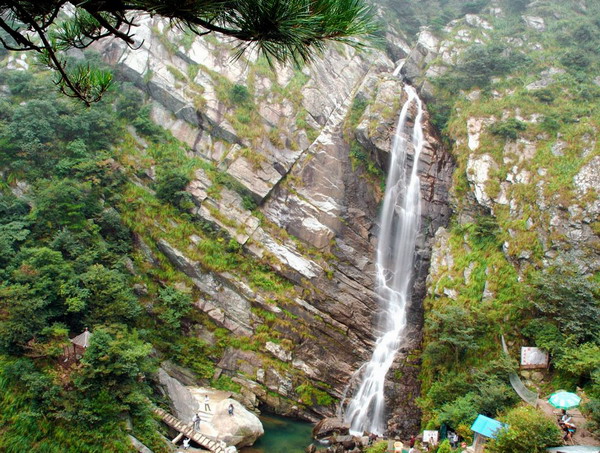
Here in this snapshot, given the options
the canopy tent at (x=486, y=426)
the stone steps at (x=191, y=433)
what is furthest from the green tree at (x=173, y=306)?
the canopy tent at (x=486, y=426)

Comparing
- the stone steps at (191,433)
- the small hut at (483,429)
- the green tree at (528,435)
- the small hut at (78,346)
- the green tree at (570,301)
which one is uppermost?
the green tree at (570,301)

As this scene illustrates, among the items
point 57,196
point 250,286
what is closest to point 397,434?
point 250,286

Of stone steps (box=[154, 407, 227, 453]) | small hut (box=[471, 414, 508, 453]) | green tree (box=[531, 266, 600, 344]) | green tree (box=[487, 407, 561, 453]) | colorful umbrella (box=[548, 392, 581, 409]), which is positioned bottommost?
stone steps (box=[154, 407, 227, 453])

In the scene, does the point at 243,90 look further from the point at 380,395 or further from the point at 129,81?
the point at 380,395

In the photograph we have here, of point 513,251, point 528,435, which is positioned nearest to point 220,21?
point 528,435

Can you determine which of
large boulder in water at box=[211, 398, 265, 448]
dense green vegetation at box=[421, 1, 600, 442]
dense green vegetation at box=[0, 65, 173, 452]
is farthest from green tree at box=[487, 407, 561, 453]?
dense green vegetation at box=[0, 65, 173, 452]

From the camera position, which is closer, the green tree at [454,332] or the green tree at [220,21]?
the green tree at [220,21]

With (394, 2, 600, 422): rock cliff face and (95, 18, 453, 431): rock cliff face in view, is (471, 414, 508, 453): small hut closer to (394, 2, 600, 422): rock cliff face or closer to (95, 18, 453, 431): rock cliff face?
(394, 2, 600, 422): rock cliff face

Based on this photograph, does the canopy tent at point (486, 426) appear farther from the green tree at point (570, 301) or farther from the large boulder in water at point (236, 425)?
the large boulder in water at point (236, 425)
